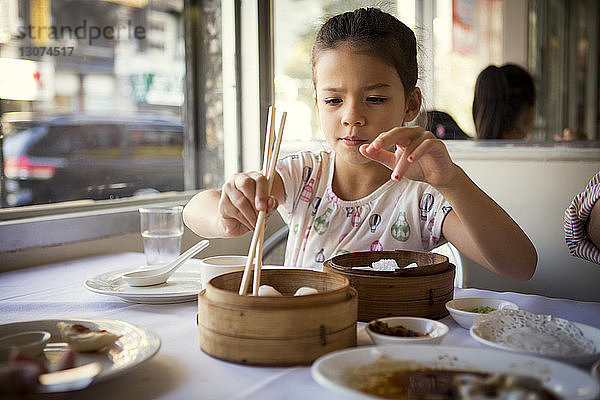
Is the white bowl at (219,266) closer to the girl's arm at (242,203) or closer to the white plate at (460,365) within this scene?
the girl's arm at (242,203)

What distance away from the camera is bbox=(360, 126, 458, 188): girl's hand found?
1048 mm

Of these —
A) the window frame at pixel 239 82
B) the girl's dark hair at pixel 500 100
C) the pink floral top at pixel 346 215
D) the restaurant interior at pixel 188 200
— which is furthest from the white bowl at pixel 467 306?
the girl's dark hair at pixel 500 100

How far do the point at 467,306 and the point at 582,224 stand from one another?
0.48 meters

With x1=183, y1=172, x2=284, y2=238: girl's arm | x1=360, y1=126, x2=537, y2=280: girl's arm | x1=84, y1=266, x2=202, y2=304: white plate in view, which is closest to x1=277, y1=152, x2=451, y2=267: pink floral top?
x1=360, y1=126, x2=537, y2=280: girl's arm

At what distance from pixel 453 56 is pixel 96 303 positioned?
465 cm

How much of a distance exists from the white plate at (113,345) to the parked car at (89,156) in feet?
3.66

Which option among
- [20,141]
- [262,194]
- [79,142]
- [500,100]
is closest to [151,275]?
[262,194]

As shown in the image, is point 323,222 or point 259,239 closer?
point 259,239

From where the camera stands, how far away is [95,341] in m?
0.84

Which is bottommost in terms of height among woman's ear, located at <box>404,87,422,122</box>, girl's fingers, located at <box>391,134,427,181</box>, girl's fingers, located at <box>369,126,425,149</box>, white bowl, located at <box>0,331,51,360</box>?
white bowl, located at <box>0,331,51,360</box>

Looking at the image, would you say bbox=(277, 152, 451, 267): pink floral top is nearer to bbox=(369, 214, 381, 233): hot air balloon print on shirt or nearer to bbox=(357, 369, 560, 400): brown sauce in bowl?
bbox=(369, 214, 381, 233): hot air balloon print on shirt

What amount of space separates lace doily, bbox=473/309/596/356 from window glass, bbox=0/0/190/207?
1.57 meters

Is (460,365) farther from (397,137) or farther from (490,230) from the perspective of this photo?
(490,230)

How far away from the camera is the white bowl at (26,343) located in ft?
2.65
